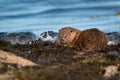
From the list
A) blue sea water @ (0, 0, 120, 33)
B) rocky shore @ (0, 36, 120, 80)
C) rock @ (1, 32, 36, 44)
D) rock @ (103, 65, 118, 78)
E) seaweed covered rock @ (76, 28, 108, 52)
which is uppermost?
blue sea water @ (0, 0, 120, 33)

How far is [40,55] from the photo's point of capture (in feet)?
41.4

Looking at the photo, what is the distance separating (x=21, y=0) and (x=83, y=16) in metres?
11.4

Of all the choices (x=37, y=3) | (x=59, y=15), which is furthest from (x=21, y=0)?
(x=59, y=15)

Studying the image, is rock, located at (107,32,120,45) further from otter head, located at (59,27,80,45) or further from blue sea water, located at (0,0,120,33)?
otter head, located at (59,27,80,45)

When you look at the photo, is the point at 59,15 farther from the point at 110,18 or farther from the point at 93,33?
the point at 93,33

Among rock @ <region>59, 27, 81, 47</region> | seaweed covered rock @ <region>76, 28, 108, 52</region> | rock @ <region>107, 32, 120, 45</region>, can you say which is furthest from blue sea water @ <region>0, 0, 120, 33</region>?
seaweed covered rock @ <region>76, 28, 108, 52</region>

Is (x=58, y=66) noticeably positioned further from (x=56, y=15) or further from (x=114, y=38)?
(x=56, y=15)

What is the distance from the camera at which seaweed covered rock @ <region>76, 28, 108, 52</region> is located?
14281mm

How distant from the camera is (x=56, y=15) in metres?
29.7

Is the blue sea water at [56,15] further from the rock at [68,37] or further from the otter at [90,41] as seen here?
the otter at [90,41]

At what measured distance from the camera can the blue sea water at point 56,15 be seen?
24.4m

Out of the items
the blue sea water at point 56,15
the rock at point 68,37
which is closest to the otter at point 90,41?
the rock at point 68,37

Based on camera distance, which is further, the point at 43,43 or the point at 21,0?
the point at 21,0

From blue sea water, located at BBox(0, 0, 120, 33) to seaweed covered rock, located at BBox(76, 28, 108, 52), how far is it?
524 cm
